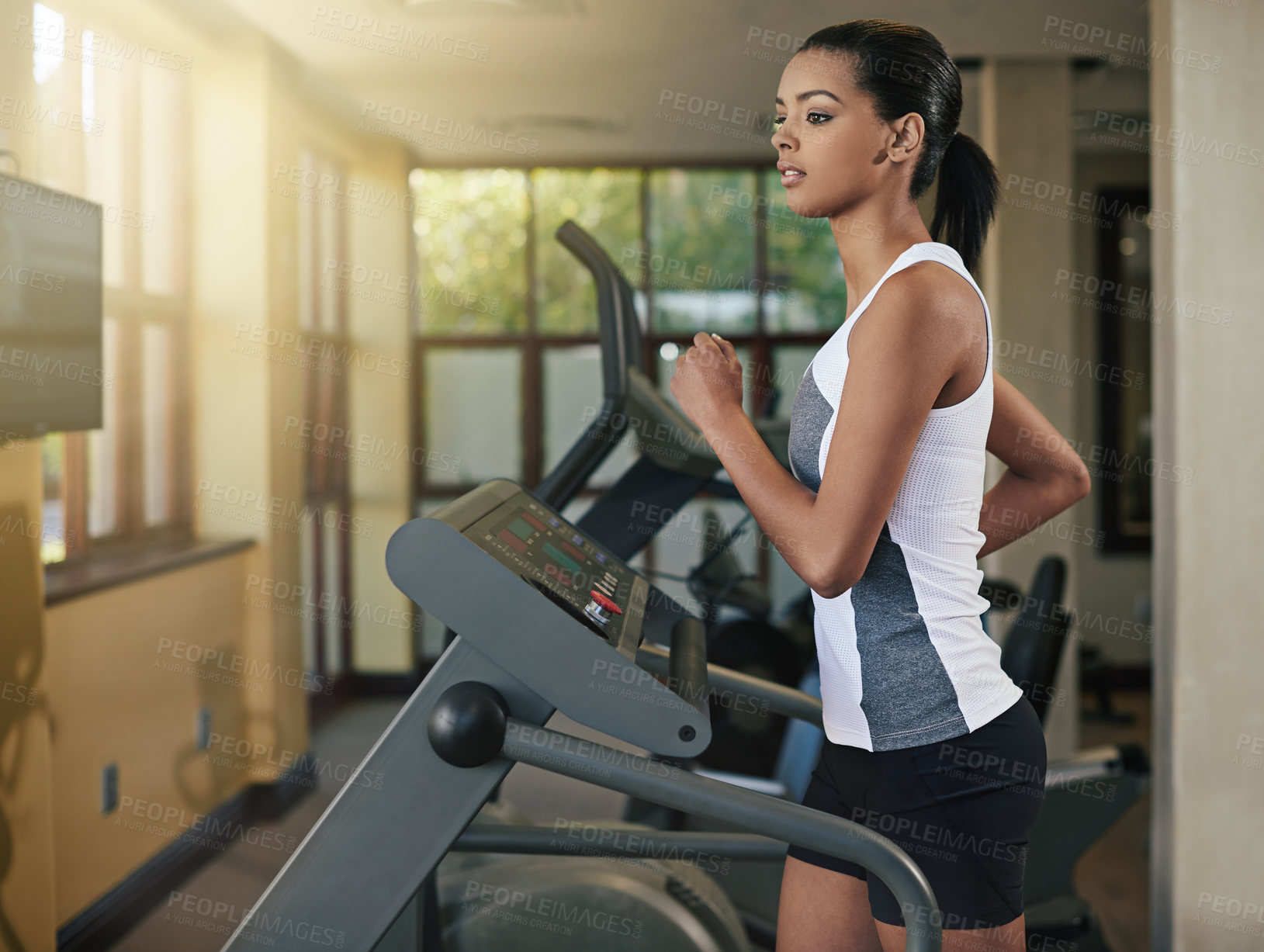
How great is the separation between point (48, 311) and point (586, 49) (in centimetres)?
227

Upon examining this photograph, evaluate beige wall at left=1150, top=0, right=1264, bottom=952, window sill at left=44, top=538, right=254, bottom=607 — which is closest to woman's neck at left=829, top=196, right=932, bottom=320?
beige wall at left=1150, top=0, right=1264, bottom=952

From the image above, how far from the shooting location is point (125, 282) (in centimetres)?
323

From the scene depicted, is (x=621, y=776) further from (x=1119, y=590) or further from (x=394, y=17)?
(x=1119, y=590)

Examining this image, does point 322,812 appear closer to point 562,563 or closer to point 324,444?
point 324,444

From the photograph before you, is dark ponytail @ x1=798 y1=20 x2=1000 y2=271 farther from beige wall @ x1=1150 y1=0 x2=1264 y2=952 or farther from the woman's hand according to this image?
beige wall @ x1=1150 y1=0 x2=1264 y2=952

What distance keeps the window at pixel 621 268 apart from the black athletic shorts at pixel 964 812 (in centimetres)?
430

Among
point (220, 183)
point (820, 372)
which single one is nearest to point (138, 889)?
point (220, 183)

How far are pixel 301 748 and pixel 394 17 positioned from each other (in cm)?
277

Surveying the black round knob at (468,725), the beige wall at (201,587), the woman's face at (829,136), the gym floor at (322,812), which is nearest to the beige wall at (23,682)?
the beige wall at (201,587)

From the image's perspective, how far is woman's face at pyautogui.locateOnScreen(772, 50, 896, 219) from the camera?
976 millimetres

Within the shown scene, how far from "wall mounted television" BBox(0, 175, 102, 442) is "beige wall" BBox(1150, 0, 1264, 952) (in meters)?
2.33

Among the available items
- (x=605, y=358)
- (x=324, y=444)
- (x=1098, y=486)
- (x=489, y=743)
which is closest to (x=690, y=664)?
(x=489, y=743)

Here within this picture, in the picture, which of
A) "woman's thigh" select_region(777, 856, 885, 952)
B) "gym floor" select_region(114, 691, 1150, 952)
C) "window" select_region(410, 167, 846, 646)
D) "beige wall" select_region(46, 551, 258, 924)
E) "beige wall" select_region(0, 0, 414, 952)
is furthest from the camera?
"window" select_region(410, 167, 846, 646)

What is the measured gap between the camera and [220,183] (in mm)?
3605
